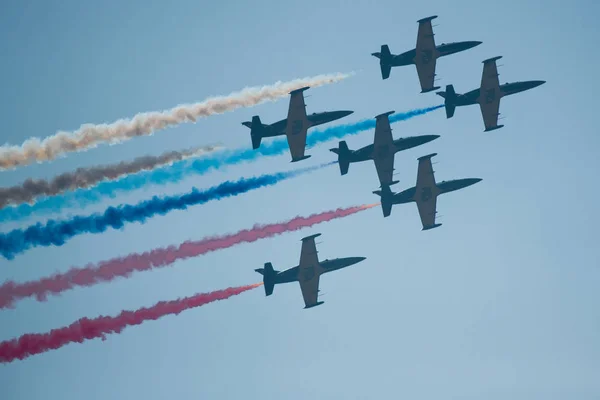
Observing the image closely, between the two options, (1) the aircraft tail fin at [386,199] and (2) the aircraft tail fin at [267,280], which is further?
(1) the aircraft tail fin at [386,199]

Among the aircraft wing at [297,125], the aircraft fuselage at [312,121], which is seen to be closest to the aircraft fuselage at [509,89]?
the aircraft fuselage at [312,121]

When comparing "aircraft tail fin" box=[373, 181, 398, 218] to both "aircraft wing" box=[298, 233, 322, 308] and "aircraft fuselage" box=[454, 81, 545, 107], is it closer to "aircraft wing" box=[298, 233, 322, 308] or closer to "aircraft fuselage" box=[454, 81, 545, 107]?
"aircraft wing" box=[298, 233, 322, 308]

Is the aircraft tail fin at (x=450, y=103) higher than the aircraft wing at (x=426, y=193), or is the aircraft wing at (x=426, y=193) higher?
the aircraft tail fin at (x=450, y=103)

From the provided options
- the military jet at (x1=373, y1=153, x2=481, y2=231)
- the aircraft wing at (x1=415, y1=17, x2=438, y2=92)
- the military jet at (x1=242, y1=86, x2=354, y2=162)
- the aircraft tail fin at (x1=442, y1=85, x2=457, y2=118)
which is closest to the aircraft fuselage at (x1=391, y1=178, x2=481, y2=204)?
the military jet at (x1=373, y1=153, x2=481, y2=231)

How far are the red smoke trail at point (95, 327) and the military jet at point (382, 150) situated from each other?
10061mm

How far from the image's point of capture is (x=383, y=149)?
82000 millimetres

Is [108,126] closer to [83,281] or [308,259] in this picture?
[83,281]

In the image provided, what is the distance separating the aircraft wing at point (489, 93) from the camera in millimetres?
83062

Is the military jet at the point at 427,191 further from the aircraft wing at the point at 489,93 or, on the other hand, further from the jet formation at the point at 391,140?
the aircraft wing at the point at 489,93

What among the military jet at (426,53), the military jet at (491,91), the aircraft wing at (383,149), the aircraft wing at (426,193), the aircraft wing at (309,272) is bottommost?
the aircraft wing at (309,272)

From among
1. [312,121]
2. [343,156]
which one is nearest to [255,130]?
[312,121]

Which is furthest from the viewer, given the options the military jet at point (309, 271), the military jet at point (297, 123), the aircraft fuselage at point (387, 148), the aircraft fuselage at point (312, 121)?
the aircraft fuselage at point (387, 148)

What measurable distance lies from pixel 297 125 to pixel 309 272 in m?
9.29

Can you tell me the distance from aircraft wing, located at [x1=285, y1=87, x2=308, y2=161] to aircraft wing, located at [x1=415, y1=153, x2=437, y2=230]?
9708 millimetres
